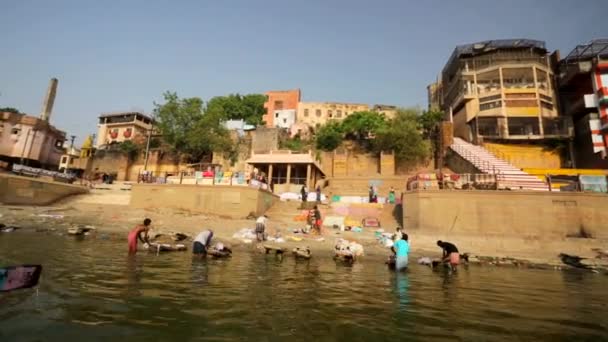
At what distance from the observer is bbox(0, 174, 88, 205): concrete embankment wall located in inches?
886

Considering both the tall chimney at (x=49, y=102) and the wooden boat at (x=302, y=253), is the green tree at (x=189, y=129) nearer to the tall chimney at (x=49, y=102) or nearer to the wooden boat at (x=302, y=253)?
the tall chimney at (x=49, y=102)

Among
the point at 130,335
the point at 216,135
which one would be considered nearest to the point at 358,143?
the point at 216,135

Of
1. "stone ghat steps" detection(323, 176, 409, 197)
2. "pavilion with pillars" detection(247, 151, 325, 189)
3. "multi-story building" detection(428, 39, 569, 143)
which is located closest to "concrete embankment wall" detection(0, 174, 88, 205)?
"pavilion with pillars" detection(247, 151, 325, 189)

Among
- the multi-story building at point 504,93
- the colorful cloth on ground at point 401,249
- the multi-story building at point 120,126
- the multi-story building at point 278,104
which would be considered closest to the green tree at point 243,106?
the multi-story building at point 278,104

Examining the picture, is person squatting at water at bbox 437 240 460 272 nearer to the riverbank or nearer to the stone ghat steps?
the riverbank

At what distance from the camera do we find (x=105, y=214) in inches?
802

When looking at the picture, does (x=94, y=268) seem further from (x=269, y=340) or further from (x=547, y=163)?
(x=547, y=163)

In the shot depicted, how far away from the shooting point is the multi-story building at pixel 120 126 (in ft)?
185

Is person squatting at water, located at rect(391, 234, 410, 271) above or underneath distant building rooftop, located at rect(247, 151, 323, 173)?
underneath

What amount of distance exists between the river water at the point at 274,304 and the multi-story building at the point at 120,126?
52776 mm

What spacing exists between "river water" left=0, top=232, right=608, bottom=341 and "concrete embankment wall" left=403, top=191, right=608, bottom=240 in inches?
312

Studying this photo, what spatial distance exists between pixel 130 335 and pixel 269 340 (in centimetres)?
162

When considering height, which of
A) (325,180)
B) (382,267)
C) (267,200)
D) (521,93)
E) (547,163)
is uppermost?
(521,93)

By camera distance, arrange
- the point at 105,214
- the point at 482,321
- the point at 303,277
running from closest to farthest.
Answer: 1. the point at 482,321
2. the point at 303,277
3. the point at 105,214
